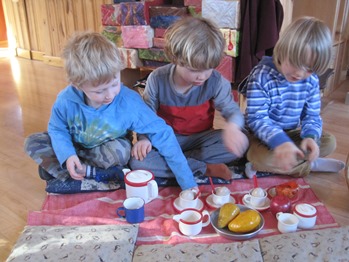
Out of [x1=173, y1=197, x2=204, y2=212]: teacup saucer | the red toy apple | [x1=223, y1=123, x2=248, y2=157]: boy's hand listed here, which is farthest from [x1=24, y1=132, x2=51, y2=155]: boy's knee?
the red toy apple

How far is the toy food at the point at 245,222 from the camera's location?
913mm

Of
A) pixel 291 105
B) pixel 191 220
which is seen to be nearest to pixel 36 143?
pixel 191 220

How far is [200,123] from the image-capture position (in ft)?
4.13

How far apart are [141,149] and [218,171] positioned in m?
0.26

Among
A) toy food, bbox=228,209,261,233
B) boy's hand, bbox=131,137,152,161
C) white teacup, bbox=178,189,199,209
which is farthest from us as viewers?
boy's hand, bbox=131,137,152,161

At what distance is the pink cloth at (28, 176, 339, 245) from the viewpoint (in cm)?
94

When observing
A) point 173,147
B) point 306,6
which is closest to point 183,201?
point 173,147

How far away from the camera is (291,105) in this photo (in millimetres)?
1178

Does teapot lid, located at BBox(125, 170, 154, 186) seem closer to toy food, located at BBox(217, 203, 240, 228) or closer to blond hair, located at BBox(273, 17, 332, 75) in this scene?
toy food, located at BBox(217, 203, 240, 228)

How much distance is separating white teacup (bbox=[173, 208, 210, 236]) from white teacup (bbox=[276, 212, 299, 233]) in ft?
0.60

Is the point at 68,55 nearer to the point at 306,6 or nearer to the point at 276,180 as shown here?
the point at 276,180

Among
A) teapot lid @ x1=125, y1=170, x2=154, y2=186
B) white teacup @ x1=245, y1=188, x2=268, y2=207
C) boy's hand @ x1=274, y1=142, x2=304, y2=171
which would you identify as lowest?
white teacup @ x1=245, y1=188, x2=268, y2=207

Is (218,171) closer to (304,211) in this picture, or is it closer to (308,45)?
(304,211)

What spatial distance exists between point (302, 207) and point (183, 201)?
31cm
